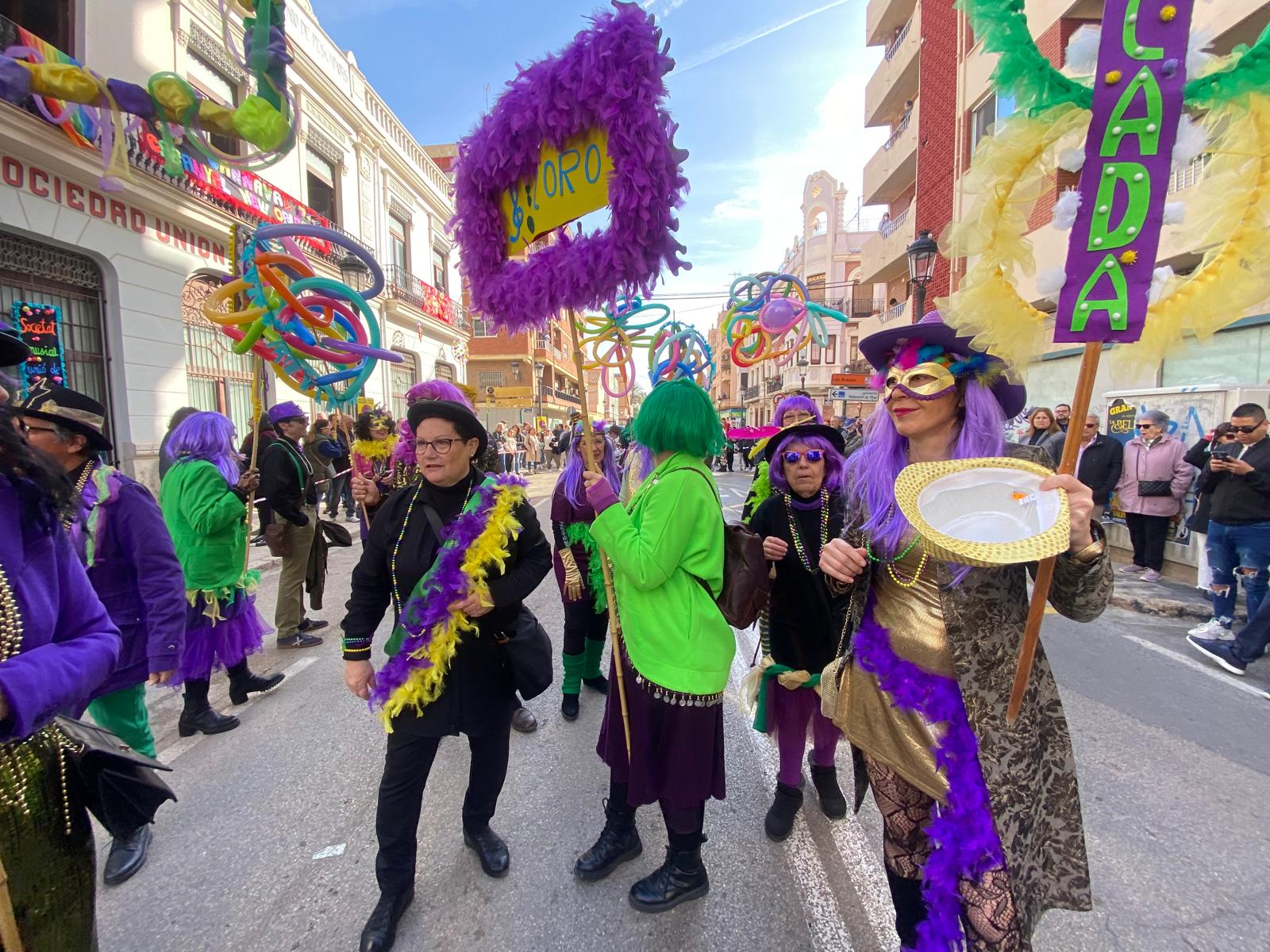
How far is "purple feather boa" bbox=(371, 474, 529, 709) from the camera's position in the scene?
2.04m

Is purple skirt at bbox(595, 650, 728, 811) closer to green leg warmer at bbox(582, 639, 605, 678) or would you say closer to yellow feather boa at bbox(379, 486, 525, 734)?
yellow feather boa at bbox(379, 486, 525, 734)

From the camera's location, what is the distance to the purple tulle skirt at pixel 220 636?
346 cm

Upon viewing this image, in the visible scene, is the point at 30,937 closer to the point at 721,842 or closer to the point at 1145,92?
the point at 721,842

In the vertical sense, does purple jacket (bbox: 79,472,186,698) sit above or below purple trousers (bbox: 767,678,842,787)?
above

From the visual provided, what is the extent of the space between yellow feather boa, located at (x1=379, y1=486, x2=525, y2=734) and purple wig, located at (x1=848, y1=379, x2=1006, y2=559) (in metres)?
1.26

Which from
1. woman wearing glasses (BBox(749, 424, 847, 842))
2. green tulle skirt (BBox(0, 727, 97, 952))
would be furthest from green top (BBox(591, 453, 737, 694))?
green tulle skirt (BBox(0, 727, 97, 952))

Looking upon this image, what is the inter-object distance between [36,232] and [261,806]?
30.5 ft

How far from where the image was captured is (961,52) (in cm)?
1389

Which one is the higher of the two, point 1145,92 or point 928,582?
point 1145,92

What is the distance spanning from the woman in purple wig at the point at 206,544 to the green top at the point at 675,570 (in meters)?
2.80

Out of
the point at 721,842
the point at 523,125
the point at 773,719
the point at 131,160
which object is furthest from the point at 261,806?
the point at 131,160

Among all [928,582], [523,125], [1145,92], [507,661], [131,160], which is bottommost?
[507,661]

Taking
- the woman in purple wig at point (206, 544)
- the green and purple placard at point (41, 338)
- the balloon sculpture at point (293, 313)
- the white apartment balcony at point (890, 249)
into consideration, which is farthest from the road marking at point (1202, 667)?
the white apartment balcony at point (890, 249)

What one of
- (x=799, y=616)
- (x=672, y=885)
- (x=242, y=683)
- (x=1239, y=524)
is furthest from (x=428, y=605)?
(x=1239, y=524)
